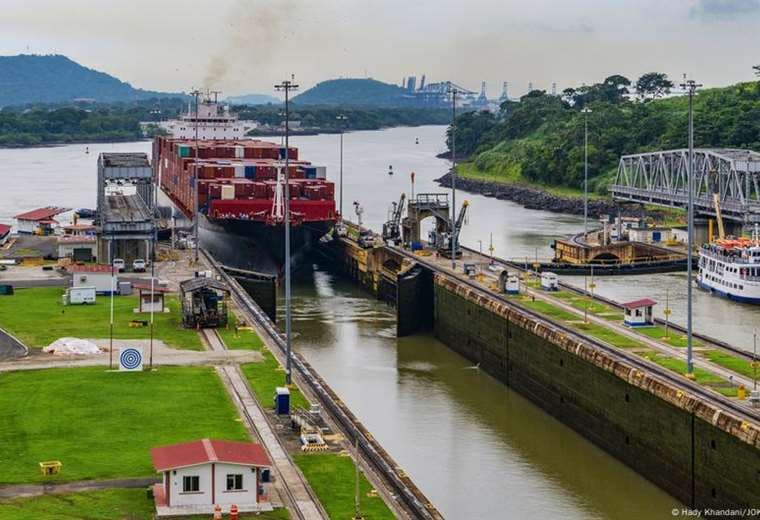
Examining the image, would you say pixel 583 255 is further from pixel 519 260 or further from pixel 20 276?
pixel 20 276

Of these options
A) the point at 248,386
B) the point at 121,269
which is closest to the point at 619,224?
the point at 121,269

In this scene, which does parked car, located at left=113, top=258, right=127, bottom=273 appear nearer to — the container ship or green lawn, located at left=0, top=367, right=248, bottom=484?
the container ship

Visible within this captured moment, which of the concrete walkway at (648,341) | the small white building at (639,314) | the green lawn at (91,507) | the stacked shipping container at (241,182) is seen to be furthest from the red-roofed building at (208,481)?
the stacked shipping container at (241,182)

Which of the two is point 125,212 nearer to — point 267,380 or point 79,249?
point 79,249

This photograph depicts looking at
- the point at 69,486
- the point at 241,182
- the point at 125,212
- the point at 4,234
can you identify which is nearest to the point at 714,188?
the point at 241,182

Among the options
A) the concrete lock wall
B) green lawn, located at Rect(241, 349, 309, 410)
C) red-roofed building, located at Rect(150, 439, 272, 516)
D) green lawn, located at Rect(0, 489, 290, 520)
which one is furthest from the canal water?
green lawn, located at Rect(0, 489, 290, 520)
